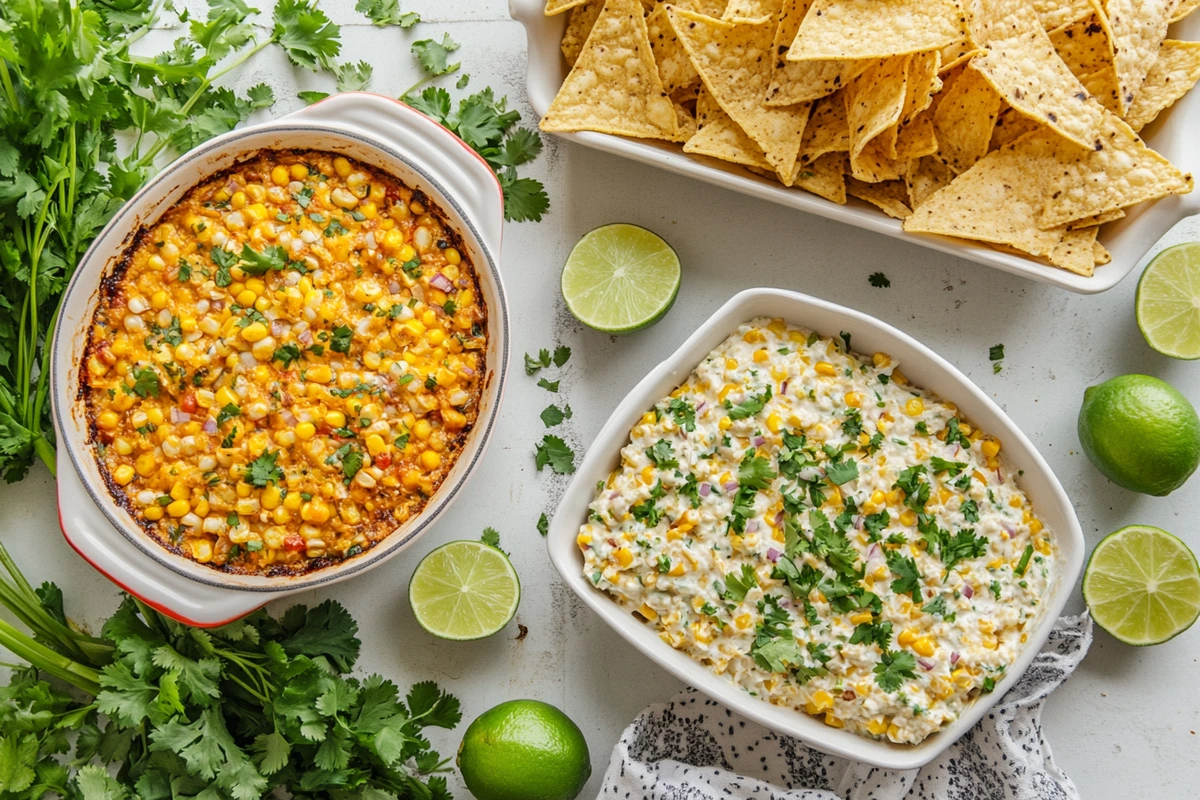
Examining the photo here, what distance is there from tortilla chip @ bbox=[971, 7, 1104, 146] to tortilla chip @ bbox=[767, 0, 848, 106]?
0.40 meters

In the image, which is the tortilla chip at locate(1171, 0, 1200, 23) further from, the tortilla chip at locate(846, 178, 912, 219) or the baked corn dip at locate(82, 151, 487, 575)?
the baked corn dip at locate(82, 151, 487, 575)

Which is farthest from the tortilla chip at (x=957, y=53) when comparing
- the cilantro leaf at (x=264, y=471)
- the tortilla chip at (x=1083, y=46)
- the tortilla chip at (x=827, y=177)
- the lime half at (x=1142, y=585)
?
the cilantro leaf at (x=264, y=471)

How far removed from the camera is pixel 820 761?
300cm

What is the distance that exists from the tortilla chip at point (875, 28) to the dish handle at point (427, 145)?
37.2 inches

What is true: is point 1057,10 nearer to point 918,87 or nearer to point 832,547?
point 918,87

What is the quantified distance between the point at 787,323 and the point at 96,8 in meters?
2.34

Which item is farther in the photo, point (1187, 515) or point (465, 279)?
point (1187, 515)

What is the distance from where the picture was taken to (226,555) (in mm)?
2770

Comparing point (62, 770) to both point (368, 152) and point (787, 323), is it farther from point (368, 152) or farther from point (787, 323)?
point (787, 323)

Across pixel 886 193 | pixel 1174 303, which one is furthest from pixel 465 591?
pixel 1174 303

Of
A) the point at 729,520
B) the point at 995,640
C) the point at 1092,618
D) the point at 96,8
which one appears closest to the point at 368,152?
→ the point at 96,8

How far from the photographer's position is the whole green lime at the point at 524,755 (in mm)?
2773

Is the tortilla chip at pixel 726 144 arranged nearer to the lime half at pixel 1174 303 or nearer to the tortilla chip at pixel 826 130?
the tortilla chip at pixel 826 130

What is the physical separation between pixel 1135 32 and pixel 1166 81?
0.55 feet
